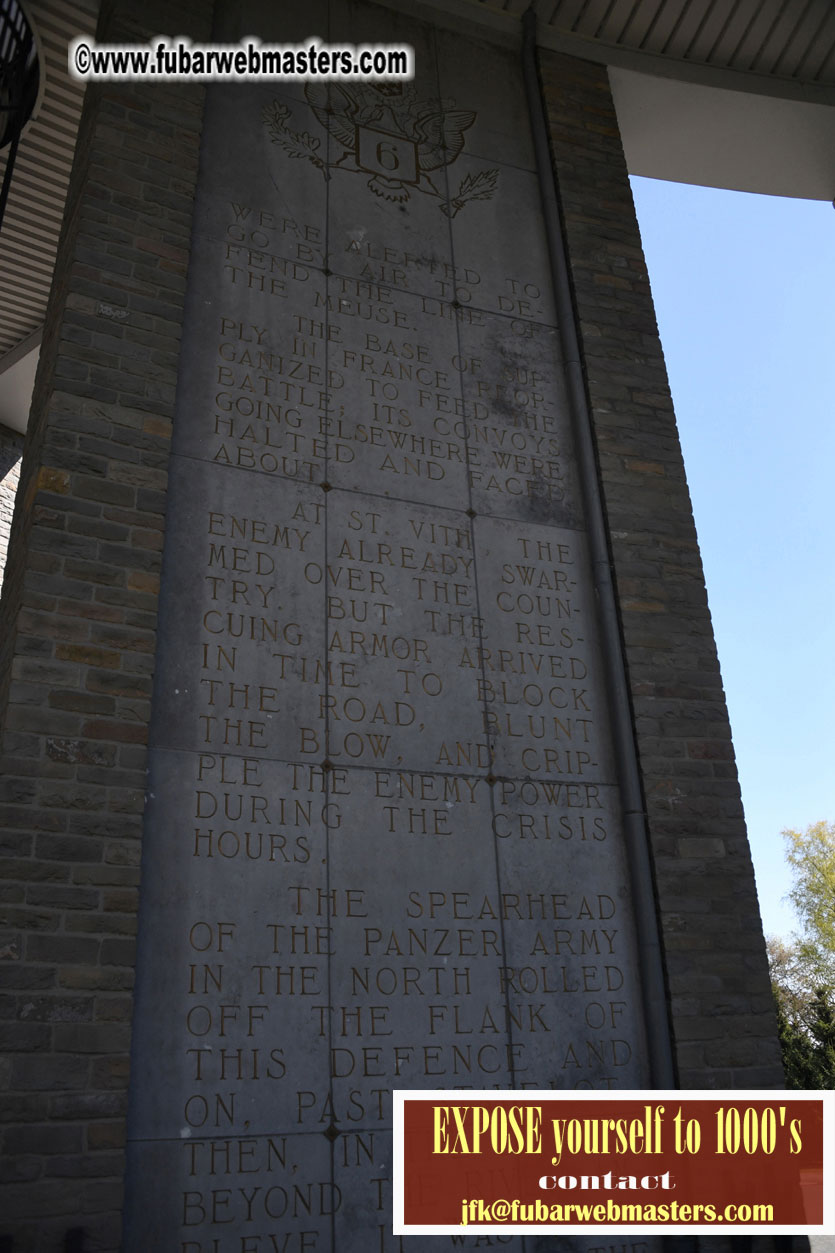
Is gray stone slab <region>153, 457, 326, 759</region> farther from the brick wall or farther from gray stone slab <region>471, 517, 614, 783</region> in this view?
the brick wall

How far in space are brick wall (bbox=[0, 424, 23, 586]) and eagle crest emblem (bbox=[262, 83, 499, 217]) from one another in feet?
18.3

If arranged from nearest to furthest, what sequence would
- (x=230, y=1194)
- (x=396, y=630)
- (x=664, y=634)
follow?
(x=230, y=1194), (x=396, y=630), (x=664, y=634)

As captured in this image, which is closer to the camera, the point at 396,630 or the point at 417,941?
the point at 417,941

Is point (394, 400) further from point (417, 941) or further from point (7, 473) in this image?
point (7, 473)

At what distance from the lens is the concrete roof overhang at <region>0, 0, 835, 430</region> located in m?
5.94

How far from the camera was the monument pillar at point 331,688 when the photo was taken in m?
3.15

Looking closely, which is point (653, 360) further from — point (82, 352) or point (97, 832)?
point (97, 832)

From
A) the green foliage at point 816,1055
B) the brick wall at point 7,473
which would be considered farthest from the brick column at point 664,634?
the green foliage at point 816,1055

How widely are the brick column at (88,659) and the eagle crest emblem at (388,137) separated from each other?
0.67 metres

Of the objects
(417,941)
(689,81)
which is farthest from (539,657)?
(689,81)

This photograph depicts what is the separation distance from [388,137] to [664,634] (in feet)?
9.76

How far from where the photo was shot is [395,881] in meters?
3.66

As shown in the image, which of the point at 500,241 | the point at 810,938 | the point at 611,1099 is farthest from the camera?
the point at 810,938

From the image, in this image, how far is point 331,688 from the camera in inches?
152
